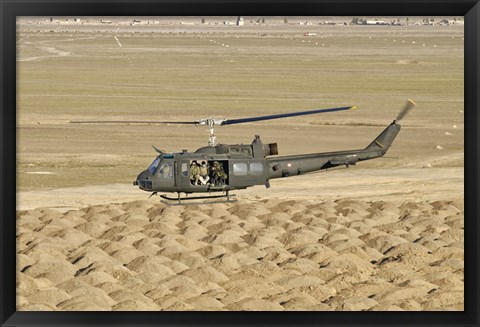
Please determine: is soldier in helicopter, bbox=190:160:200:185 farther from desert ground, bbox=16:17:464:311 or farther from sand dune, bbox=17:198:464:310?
sand dune, bbox=17:198:464:310

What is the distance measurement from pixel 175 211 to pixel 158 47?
316ft

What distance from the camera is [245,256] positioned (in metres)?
26.5

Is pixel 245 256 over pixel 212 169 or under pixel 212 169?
under

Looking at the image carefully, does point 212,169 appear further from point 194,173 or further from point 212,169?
point 194,173

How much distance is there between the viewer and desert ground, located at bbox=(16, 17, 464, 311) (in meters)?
23.1

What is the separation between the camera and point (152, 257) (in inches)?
1017

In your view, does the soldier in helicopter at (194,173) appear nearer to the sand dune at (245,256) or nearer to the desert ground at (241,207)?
the desert ground at (241,207)

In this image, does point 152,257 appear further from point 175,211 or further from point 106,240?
point 175,211
